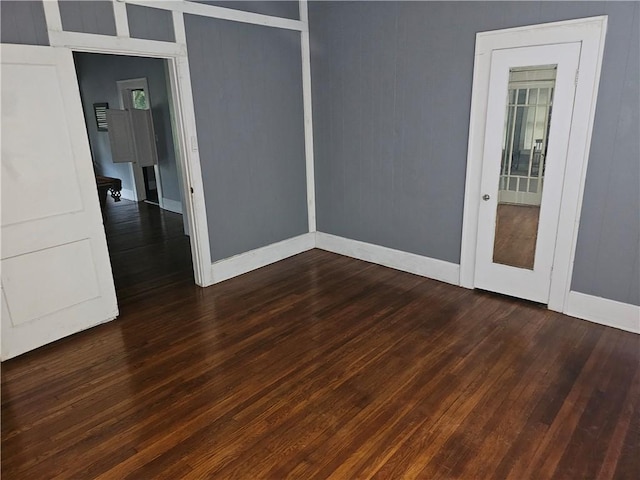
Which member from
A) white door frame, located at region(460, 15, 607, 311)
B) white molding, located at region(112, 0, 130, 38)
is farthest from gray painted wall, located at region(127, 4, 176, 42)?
white door frame, located at region(460, 15, 607, 311)

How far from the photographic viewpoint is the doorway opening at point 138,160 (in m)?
5.48

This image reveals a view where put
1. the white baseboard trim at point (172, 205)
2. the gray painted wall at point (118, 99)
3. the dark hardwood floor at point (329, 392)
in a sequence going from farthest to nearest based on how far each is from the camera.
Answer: the white baseboard trim at point (172, 205) < the gray painted wall at point (118, 99) < the dark hardwood floor at point (329, 392)

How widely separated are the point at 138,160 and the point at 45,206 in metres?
4.38

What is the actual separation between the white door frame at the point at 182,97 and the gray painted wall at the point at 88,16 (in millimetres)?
47

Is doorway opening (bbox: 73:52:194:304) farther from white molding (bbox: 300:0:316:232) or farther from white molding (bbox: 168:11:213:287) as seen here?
white molding (bbox: 300:0:316:232)

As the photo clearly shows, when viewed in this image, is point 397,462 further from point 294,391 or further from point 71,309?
point 71,309

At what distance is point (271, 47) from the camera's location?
14.9ft

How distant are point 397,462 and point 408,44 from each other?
357 cm

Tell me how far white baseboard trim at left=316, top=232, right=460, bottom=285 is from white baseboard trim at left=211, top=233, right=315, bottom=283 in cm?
25

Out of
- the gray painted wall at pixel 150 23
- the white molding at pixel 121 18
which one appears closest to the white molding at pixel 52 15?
the white molding at pixel 121 18

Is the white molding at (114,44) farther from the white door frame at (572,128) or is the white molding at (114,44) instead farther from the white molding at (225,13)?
the white door frame at (572,128)

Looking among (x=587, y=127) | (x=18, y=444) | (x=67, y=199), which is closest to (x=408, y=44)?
(x=587, y=127)

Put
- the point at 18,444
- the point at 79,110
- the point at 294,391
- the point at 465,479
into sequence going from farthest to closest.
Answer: the point at 79,110 < the point at 294,391 < the point at 18,444 < the point at 465,479

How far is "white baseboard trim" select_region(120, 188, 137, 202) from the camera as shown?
27.6 feet
